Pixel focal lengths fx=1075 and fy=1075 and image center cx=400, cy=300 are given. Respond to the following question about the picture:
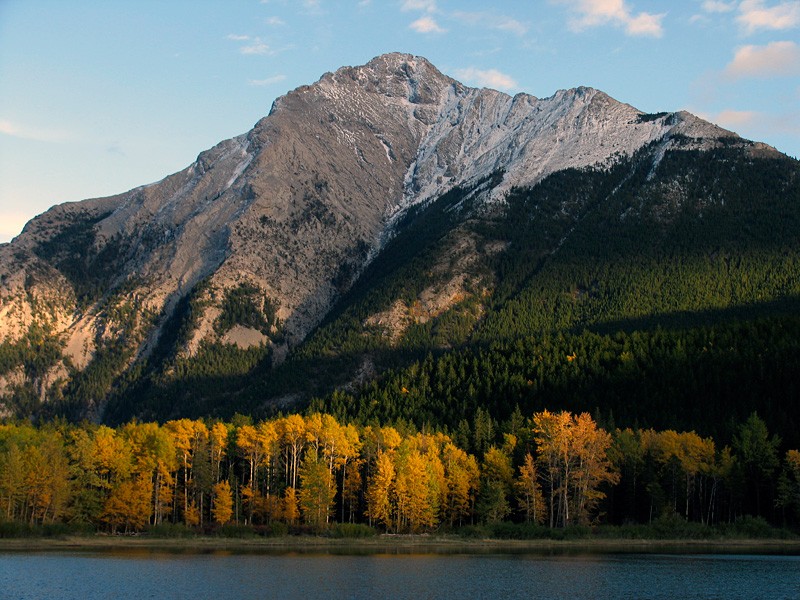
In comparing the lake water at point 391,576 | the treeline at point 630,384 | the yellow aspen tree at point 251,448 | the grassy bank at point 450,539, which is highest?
the treeline at point 630,384

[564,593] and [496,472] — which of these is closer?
[564,593]

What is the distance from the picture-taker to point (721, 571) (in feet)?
304

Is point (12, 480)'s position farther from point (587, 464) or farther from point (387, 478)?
point (587, 464)

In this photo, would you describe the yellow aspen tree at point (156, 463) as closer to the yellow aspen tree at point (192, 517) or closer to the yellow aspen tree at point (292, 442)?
the yellow aspen tree at point (192, 517)

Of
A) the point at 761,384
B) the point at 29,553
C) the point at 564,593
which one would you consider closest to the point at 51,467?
the point at 29,553

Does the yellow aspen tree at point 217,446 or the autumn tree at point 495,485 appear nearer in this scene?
the autumn tree at point 495,485

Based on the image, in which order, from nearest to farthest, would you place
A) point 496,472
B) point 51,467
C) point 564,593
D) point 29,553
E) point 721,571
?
point 564,593
point 721,571
point 29,553
point 51,467
point 496,472

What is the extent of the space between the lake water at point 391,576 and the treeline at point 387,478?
19087mm

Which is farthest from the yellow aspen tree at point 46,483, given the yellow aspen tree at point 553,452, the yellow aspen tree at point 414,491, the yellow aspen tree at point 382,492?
the yellow aspen tree at point 553,452

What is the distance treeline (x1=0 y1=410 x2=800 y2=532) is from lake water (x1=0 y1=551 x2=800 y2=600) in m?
19.1

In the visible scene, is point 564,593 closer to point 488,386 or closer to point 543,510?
point 543,510

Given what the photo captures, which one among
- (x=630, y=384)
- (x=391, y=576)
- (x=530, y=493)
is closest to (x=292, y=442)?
(x=530, y=493)

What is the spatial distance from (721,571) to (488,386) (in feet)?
306

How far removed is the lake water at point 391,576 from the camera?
7812cm
